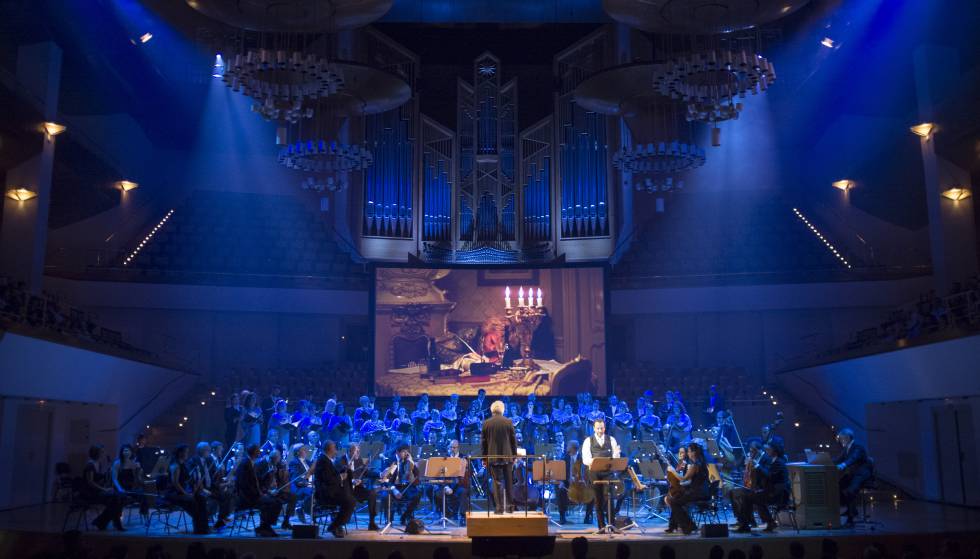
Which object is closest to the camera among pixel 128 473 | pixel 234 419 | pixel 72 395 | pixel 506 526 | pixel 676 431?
pixel 506 526

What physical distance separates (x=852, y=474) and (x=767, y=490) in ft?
5.65

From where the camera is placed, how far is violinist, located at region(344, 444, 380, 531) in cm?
1114

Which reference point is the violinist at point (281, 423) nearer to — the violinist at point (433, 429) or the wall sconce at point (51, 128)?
the violinist at point (433, 429)

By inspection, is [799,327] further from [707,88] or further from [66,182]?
[66,182]

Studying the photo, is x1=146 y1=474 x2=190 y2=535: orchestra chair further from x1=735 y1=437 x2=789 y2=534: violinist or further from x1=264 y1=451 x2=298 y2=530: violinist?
x1=735 y1=437 x2=789 y2=534: violinist

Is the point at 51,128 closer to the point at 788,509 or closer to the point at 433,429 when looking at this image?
the point at 433,429

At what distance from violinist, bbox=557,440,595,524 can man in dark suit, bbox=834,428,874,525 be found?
3.40 meters

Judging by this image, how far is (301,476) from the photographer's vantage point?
1168cm

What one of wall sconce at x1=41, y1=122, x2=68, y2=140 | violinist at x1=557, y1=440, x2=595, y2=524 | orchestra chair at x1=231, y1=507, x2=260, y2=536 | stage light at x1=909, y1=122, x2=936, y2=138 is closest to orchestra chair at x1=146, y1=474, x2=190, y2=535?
orchestra chair at x1=231, y1=507, x2=260, y2=536

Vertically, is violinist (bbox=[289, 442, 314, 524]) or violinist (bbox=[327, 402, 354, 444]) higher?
violinist (bbox=[327, 402, 354, 444])

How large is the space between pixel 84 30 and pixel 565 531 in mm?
13246

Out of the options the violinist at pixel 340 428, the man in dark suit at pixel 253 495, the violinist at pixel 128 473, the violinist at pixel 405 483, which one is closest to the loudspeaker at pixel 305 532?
the man in dark suit at pixel 253 495

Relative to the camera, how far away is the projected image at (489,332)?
64.6ft

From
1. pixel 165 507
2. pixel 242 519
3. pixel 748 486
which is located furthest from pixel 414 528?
pixel 748 486
